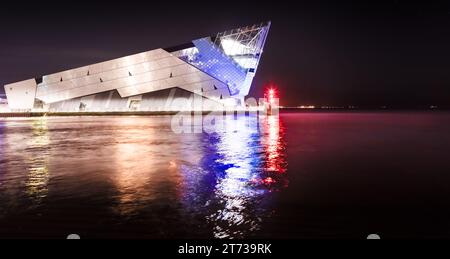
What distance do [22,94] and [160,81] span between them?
25302 mm

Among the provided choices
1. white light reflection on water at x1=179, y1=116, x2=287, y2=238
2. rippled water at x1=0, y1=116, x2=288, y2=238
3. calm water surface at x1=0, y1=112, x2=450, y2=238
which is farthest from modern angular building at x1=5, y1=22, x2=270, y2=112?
calm water surface at x1=0, y1=112, x2=450, y2=238

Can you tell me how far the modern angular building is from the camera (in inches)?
2586

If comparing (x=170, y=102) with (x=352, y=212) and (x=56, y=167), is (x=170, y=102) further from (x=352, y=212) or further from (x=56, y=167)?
(x=352, y=212)

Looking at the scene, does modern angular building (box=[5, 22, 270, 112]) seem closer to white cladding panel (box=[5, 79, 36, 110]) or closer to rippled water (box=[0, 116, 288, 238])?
white cladding panel (box=[5, 79, 36, 110])

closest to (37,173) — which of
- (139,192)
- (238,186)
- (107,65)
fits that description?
(139,192)

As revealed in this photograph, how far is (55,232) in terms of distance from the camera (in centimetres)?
575

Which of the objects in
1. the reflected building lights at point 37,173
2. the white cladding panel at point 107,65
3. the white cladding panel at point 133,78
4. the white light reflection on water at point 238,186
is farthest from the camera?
the white cladding panel at point 133,78

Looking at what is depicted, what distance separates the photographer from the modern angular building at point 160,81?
2586 inches

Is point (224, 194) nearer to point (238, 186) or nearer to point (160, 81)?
point (238, 186)

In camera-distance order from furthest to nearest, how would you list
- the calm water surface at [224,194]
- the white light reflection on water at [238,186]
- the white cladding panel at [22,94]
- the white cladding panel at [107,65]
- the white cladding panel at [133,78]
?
the white cladding panel at [22,94] → the white cladding panel at [133,78] → the white cladding panel at [107,65] → the white light reflection on water at [238,186] → the calm water surface at [224,194]

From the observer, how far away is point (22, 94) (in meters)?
74.6

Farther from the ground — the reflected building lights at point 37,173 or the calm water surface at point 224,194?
the reflected building lights at point 37,173

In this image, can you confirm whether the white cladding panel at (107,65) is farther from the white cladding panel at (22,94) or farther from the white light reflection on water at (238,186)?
the white light reflection on water at (238,186)

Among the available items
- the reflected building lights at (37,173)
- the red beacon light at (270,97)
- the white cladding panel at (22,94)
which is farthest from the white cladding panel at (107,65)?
the reflected building lights at (37,173)
